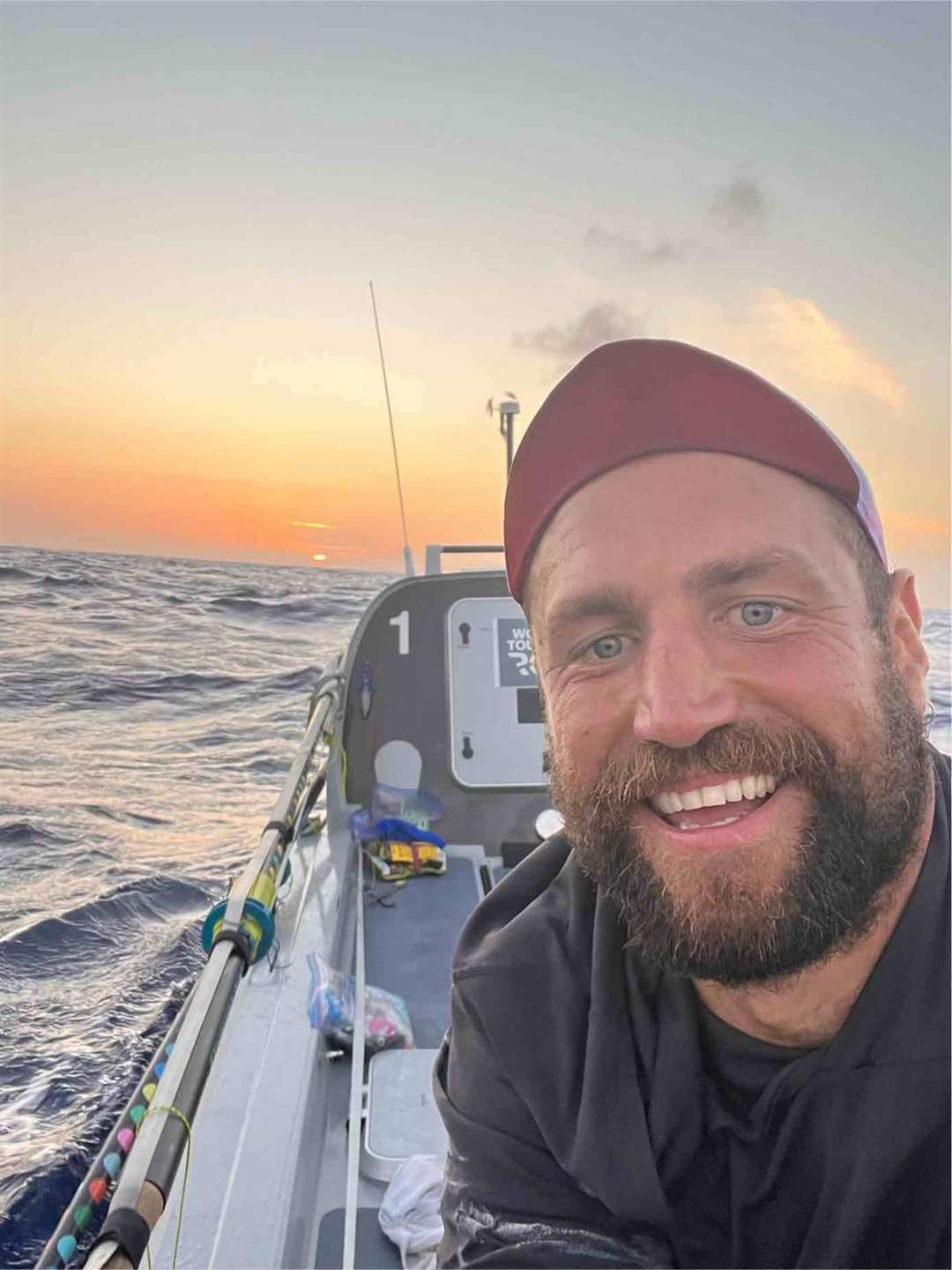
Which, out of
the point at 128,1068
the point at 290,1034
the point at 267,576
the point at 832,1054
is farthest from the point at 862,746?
the point at 267,576

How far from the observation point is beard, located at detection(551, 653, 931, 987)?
1.29m

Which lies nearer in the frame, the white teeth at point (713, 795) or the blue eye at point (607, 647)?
the white teeth at point (713, 795)

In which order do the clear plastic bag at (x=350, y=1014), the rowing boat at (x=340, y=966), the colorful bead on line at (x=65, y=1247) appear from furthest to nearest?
the clear plastic bag at (x=350, y=1014)
the rowing boat at (x=340, y=966)
the colorful bead on line at (x=65, y=1247)

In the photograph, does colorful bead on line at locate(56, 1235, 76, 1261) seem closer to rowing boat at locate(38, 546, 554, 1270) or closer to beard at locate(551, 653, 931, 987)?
rowing boat at locate(38, 546, 554, 1270)

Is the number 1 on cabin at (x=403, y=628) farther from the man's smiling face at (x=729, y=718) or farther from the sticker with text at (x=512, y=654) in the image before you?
the man's smiling face at (x=729, y=718)

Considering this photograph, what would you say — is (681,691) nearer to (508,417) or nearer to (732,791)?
(732,791)

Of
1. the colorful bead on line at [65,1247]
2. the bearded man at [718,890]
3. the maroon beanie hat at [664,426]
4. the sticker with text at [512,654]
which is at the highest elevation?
the sticker with text at [512,654]

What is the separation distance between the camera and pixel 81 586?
22297 millimetres

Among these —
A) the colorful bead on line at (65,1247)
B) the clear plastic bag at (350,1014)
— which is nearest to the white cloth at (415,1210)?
the clear plastic bag at (350,1014)

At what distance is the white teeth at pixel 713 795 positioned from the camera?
131cm

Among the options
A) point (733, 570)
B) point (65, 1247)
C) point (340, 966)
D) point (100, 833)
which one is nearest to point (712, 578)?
point (733, 570)

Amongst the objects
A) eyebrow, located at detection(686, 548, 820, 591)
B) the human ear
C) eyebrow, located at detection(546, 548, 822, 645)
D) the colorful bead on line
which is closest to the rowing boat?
the colorful bead on line

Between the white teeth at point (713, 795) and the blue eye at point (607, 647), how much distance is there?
25cm

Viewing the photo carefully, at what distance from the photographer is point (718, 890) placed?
133 cm
